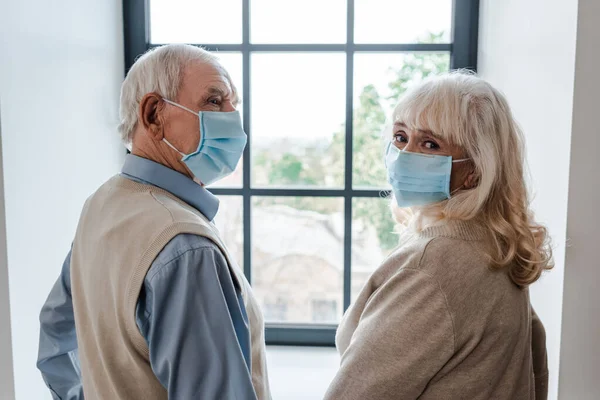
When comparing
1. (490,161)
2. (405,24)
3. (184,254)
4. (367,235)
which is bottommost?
(367,235)

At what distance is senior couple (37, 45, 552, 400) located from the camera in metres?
0.86

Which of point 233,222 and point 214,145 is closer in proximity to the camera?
point 214,145

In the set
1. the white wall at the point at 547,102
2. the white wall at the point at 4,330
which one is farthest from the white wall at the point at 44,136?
the white wall at the point at 547,102

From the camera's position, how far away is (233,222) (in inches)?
76.4

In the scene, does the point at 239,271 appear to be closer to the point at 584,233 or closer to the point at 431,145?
the point at 431,145

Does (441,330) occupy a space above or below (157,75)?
below

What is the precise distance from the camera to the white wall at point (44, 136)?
1258mm

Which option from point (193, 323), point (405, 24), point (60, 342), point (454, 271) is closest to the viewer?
point (193, 323)

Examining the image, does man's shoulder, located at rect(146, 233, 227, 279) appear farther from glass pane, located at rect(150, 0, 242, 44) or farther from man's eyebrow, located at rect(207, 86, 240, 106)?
glass pane, located at rect(150, 0, 242, 44)

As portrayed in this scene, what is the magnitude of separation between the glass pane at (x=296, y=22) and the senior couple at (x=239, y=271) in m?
0.82

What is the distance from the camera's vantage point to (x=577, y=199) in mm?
1210

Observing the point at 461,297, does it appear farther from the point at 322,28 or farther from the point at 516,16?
the point at 322,28

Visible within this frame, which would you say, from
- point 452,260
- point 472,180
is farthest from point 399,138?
point 452,260

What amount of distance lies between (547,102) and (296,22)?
0.91 meters
